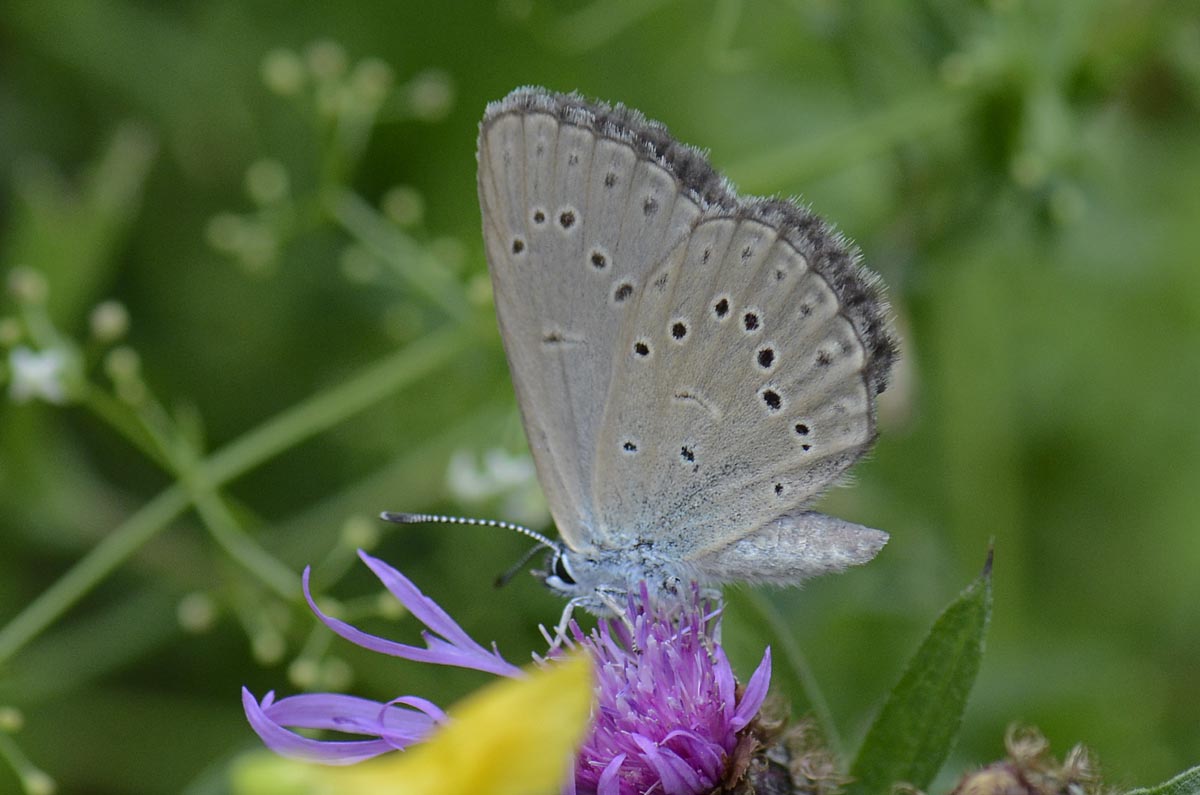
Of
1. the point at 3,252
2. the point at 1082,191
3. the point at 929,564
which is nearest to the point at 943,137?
the point at 1082,191

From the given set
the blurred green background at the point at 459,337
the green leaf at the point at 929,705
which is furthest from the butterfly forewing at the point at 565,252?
Result: the green leaf at the point at 929,705

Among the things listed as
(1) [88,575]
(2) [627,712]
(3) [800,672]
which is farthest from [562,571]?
(1) [88,575]

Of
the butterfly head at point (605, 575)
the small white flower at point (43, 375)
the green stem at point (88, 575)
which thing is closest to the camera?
the butterfly head at point (605, 575)

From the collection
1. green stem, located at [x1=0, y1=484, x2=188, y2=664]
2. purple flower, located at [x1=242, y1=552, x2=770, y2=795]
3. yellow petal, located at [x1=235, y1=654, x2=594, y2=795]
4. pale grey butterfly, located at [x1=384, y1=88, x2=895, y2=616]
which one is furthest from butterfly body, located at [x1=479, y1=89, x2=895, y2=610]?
yellow petal, located at [x1=235, y1=654, x2=594, y2=795]

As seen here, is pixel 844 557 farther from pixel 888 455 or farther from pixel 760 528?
pixel 888 455

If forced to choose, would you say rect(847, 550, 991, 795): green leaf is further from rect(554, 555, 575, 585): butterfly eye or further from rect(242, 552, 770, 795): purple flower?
rect(554, 555, 575, 585): butterfly eye

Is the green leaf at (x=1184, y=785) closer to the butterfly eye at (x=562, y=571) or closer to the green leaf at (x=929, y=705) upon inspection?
the green leaf at (x=929, y=705)

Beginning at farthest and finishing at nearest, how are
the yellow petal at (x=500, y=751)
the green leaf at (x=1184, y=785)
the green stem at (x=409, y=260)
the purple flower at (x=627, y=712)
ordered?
the green stem at (x=409, y=260) < the purple flower at (x=627, y=712) < the green leaf at (x=1184, y=785) < the yellow petal at (x=500, y=751)
